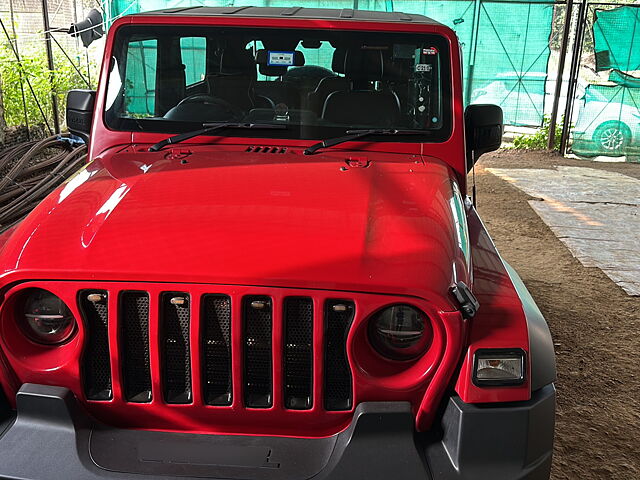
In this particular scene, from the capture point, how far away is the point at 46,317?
6.47 ft

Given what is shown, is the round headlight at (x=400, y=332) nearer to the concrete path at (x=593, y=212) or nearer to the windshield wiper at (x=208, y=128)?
the windshield wiper at (x=208, y=128)

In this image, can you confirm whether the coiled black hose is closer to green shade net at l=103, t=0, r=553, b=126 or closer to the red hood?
the red hood

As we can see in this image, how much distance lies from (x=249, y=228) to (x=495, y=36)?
11.3 metres

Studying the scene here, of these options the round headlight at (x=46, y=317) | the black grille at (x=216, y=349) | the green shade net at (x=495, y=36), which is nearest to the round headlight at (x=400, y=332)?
the black grille at (x=216, y=349)

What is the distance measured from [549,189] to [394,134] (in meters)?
7.11

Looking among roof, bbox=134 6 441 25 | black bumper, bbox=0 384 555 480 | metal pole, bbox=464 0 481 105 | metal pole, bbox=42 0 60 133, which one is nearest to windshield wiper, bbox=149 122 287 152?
roof, bbox=134 6 441 25

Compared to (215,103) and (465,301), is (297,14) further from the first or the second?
(465,301)

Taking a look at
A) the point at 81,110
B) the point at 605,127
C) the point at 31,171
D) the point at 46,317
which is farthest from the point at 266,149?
the point at 605,127

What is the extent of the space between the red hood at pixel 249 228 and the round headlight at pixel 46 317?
122 millimetres

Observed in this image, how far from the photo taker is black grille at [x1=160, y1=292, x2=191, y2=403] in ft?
6.19

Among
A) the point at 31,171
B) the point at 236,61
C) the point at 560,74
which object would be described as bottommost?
the point at 31,171

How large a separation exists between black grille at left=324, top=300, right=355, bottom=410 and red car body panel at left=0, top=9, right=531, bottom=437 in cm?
3

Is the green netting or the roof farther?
the green netting

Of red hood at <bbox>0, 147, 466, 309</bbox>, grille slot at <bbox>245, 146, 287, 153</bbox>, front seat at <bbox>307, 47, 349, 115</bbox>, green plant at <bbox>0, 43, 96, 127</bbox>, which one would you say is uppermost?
front seat at <bbox>307, 47, 349, 115</bbox>
